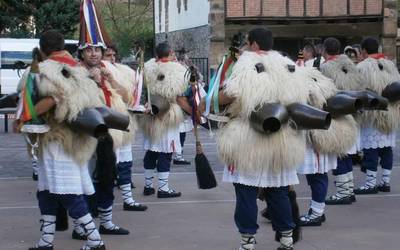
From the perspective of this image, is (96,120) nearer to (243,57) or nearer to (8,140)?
(243,57)

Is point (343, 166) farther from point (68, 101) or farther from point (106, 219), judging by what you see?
point (68, 101)

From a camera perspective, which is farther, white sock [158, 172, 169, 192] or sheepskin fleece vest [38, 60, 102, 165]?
white sock [158, 172, 169, 192]

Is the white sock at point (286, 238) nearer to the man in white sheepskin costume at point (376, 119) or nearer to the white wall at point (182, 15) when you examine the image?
the man in white sheepskin costume at point (376, 119)

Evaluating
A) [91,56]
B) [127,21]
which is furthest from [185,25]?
[91,56]

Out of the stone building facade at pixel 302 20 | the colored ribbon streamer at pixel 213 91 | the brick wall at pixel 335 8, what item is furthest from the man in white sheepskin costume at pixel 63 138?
the brick wall at pixel 335 8

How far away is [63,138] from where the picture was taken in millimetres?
6219

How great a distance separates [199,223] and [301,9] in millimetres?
21665

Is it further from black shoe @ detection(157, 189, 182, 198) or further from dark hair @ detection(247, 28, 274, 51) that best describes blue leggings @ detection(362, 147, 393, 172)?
dark hair @ detection(247, 28, 274, 51)

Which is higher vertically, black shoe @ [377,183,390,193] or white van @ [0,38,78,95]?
white van @ [0,38,78,95]

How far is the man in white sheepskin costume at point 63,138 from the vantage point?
609cm

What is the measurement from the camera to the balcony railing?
92.9ft

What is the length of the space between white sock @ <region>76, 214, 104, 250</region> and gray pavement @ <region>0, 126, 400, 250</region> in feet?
1.73

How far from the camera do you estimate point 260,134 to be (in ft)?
19.8

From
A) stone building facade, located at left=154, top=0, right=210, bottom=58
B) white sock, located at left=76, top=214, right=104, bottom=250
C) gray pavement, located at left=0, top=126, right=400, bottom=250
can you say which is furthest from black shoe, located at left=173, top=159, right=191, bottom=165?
stone building facade, located at left=154, top=0, right=210, bottom=58
